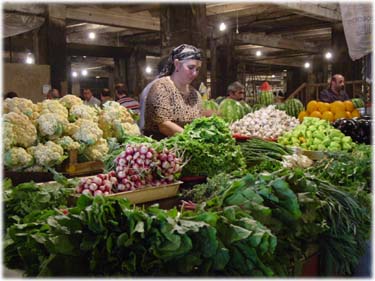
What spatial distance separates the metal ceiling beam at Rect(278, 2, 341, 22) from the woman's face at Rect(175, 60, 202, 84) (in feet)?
12.1

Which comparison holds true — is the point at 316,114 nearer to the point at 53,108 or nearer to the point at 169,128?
the point at 169,128

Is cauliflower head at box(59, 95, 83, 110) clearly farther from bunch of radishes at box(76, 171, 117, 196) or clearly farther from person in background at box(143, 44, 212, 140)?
bunch of radishes at box(76, 171, 117, 196)

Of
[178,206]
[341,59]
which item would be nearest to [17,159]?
[178,206]

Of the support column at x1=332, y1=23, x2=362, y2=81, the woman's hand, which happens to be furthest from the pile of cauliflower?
the support column at x1=332, y1=23, x2=362, y2=81

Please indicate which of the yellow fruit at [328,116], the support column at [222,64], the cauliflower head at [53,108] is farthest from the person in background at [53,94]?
the cauliflower head at [53,108]

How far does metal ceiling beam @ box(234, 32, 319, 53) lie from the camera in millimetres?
11719

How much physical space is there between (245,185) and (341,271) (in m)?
0.68

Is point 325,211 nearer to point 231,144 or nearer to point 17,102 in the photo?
point 231,144

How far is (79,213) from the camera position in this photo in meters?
1.62

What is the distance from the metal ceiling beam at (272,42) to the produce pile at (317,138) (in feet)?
23.8

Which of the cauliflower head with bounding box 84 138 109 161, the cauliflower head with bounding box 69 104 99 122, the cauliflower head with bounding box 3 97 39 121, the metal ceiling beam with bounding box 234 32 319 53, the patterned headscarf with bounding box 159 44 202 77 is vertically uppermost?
the metal ceiling beam with bounding box 234 32 319 53

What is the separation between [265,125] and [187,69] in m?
1.13

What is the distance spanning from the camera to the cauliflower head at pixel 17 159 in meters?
2.71

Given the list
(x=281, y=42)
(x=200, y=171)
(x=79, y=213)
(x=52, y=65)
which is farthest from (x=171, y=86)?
(x=281, y=42)
